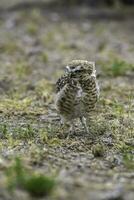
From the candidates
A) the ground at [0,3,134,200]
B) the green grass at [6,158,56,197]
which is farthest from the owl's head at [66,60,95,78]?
the green grass at [6,158,56,197]

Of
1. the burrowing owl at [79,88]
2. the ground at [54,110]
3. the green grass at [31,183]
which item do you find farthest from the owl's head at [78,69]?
the green grass at [31,183]

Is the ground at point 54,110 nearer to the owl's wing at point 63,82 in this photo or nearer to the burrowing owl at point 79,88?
the burrowing owl at point 79,88

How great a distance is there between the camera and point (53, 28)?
14820 millimetres

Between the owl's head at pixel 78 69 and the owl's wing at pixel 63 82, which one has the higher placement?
the owl's head at pixel 78 69

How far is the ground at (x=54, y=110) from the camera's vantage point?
5.18 m

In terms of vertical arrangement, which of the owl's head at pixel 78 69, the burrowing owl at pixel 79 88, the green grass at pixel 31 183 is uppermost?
the owl's head at pixel 78 69

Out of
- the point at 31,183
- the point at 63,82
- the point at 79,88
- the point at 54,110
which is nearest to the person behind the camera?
the point at 31,183

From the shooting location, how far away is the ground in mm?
5184

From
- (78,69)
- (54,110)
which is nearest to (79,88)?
(78,69)

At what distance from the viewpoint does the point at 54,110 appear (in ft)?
27.1

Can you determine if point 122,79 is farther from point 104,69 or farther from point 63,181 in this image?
point 63,181

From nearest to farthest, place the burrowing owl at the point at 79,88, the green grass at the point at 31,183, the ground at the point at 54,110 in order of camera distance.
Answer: the green grass at the point at 31,183
the ground at the point at 54,110
the burrowing owl at the point at 79,88

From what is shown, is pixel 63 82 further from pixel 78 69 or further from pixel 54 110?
pixel 54 110

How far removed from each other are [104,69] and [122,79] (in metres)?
0.64
